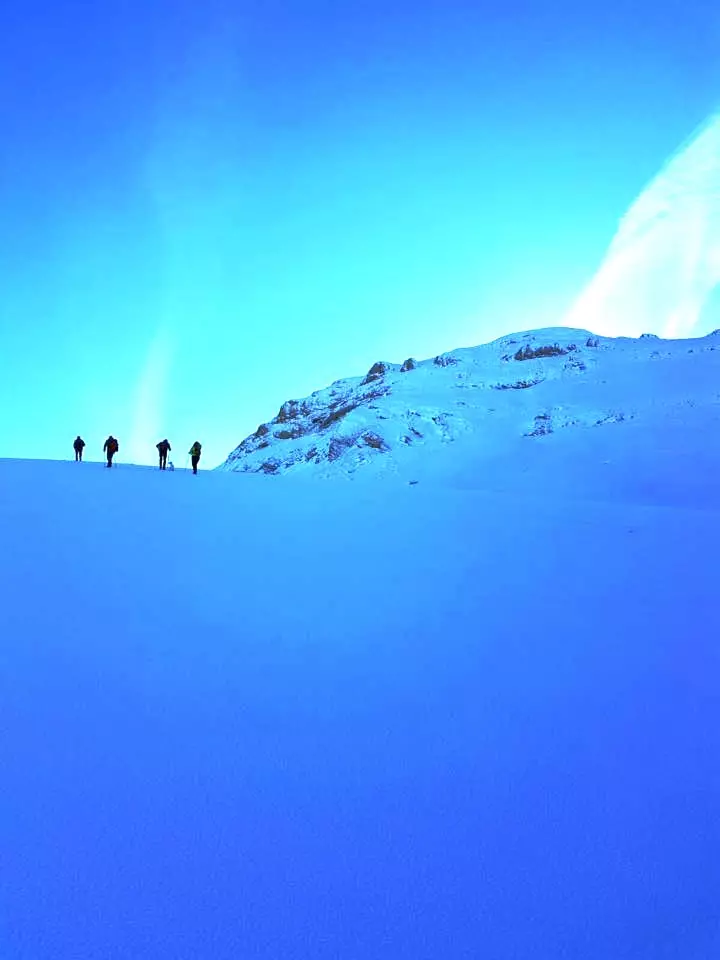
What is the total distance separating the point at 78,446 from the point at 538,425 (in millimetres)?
19886

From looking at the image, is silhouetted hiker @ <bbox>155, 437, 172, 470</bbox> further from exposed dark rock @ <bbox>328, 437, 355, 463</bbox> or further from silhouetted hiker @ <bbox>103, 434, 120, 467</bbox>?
exposed dark rock @ <bbox>328, 437, 355, 463</bbox>

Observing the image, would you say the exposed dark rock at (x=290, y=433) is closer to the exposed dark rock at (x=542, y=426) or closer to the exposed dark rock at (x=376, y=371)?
the exposed dark rock at (x=376, y=371)

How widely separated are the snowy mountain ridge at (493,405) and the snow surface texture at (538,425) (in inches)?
3.8

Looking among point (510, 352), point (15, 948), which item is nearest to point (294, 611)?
point (15, 948)

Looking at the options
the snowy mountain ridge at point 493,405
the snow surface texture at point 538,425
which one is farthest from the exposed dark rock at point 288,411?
the snowy mountain ridge at point 493,405

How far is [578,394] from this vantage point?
3500 centimetres

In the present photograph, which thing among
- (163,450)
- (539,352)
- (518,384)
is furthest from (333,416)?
(163,450)

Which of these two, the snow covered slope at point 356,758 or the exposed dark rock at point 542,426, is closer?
the snow covered slope at point 356,758

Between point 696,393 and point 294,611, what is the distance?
94.9 feet

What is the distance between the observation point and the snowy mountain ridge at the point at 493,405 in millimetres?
27216

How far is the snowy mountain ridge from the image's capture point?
89.3 ft

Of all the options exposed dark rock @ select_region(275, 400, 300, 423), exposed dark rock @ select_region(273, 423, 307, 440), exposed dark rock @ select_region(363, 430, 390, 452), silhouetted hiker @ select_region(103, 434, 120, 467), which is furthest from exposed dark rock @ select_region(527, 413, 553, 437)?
exposed dark rock @ select_region(275, 400, 300, 423)

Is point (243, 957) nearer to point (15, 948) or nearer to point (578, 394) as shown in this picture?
point (15, 948)

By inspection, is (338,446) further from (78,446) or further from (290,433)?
(290,433)
